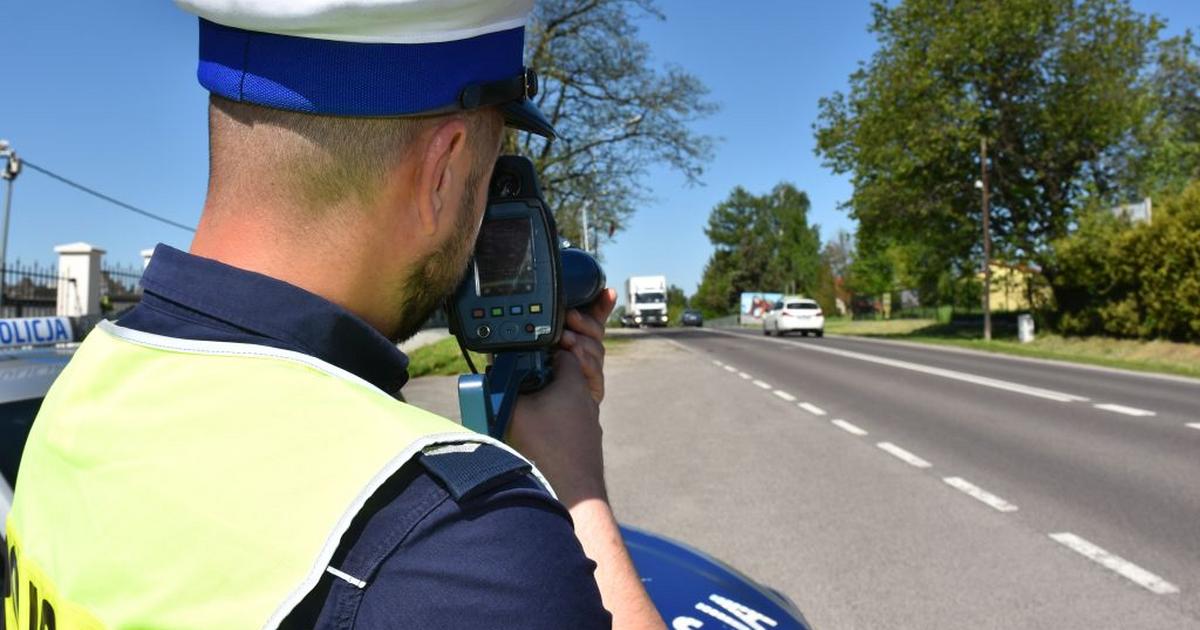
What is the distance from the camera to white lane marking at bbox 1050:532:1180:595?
415cm

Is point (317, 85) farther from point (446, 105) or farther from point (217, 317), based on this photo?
point (217, 317)

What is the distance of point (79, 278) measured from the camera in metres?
12.6

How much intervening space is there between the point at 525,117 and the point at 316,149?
319 millimetres

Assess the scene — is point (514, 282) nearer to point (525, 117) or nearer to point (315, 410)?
point (525, 117)

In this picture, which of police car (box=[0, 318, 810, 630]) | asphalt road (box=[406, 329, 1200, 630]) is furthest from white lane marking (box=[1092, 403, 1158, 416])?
police car (box=[0, 318, 810, 630])

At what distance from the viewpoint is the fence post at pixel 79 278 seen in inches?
492

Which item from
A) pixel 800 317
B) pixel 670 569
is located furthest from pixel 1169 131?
pixel 670 569

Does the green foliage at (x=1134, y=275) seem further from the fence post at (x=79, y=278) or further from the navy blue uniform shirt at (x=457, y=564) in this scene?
the navy blue uniform shirt at (x=457, y=564)

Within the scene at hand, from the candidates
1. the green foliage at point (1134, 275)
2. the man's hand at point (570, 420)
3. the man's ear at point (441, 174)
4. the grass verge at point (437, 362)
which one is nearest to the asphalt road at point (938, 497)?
the man's hand at point (570, 420)

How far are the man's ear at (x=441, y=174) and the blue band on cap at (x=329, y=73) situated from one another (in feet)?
0.12

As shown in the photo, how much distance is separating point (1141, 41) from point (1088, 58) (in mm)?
2303

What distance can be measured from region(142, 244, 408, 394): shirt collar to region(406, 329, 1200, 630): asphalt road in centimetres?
336

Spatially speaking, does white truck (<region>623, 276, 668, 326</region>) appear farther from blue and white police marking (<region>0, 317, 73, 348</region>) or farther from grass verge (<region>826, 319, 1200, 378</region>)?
blue and white police marking (<region>0, 317, 73, 348</region>)

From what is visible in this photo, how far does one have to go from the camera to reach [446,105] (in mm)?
970
